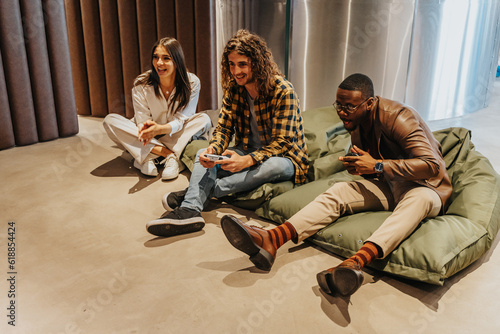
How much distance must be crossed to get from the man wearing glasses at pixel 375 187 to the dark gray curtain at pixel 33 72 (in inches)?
91.1

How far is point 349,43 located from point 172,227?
8.50ft

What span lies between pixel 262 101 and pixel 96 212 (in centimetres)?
106

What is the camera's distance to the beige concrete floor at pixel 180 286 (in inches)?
63.7

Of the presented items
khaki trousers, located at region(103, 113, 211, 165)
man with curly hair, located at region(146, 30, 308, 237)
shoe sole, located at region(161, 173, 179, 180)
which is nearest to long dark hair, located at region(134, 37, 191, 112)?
khaki trousers, located at region(103, 113, 211, 165)

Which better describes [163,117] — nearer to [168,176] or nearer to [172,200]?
[168,176]

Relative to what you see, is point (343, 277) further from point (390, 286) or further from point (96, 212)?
point (96, 212)

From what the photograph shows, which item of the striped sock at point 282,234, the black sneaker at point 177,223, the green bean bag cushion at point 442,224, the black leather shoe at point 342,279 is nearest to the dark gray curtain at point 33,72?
the black sneaker at point 177,223

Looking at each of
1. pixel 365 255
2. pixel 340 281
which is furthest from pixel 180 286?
pixel 365 255

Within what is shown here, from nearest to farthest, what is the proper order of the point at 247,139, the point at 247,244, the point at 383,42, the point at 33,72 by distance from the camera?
the point at 247,244
the point at 247,139
the point at 33,72
the point at 383,42

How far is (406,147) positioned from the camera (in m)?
1.90

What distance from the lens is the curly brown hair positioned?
229 cm

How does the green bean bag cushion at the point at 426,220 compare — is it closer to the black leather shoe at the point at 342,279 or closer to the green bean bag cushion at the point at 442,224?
the green bean bag cushion at the point at 442,224

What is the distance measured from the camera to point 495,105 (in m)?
5.16

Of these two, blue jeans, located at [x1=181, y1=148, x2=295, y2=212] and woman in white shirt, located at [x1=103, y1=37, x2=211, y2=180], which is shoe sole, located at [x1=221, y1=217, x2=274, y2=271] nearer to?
blue jeans, located at [x1=181, y1=148, x2=295, y2=212]
